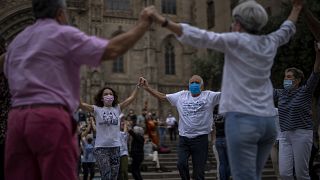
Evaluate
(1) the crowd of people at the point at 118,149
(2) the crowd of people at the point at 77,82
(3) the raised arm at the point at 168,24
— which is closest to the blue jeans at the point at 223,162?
(1) the crowd of people at the point at 118,149

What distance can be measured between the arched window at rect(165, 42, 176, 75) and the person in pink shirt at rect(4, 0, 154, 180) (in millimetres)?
34643

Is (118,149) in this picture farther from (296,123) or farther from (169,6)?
(169,6)

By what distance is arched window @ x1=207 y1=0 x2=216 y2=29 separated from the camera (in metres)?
37.4

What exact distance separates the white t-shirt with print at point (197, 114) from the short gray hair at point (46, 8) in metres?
4.15

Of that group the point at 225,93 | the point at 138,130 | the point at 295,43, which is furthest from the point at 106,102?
the point at 295,43

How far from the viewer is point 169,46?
3862cm

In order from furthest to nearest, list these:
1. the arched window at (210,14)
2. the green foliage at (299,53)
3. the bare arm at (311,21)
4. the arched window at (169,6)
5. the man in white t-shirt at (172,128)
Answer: the arched window at (169,6)
the arched window at (210,14)
the man in white t-shirt at (172,128)
the green foliage at (299,53)
the bare arm at (311,21)

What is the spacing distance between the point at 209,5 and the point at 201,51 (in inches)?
143

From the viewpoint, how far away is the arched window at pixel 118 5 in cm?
3672

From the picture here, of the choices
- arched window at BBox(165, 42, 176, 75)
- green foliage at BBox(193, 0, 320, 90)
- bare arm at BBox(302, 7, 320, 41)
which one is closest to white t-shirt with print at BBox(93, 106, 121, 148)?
bare arm at BBox(302, 7, 320, 41)

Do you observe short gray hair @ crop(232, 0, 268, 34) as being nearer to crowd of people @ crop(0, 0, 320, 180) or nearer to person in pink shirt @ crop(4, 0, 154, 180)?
crowd of people @ crop(0, 0, 320, 180)

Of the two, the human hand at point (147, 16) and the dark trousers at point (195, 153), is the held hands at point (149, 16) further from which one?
the dark trousers at point (195, 153)

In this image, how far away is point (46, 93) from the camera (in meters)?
3.42

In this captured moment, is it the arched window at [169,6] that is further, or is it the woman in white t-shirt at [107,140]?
the arched window at [169,6]
